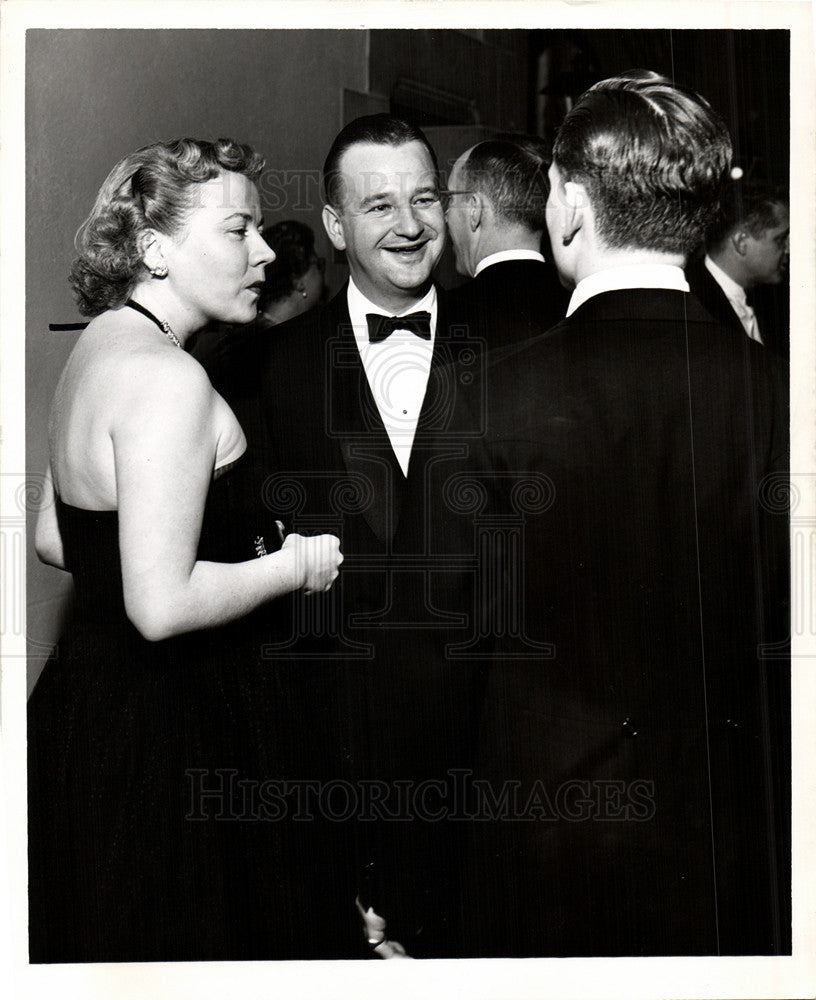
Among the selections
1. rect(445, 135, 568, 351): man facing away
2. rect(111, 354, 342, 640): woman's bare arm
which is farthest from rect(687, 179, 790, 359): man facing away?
rect(111, 354, 342, 640): woman's bare arm

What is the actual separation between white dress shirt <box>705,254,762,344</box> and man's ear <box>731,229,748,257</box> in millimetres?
66

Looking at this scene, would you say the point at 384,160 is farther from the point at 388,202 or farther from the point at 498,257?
the point at 498,257

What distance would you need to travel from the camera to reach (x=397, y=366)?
250 cm

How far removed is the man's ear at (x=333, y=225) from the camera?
2475mm

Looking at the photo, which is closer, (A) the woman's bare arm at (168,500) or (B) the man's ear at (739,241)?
(A) the woman's bare arm at (168,500)

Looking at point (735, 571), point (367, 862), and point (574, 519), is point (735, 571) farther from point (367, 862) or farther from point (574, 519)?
point (367, 862)

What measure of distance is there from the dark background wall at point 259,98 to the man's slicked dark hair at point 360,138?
0.02m

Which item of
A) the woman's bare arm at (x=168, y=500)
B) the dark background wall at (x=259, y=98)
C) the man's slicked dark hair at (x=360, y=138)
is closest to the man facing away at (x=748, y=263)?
the dark background wall at (x=259, y=98)

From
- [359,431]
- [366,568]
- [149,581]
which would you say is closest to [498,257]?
[359,431]

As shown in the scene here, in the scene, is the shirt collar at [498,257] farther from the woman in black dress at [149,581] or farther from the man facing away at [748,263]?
the woman in black dress at [149,581]

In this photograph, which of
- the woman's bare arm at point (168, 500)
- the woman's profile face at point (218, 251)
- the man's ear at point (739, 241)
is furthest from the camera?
the man's ear at point (739, 241)

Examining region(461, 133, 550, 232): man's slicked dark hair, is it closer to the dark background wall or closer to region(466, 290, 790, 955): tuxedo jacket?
the dark background wall

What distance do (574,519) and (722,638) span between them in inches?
19.0

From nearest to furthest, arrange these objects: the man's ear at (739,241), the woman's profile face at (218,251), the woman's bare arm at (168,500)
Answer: the woman's bare arm at (168,500), the woman's profile face at (218,251), the man's ear at (739,241)
